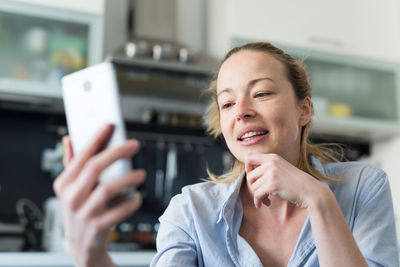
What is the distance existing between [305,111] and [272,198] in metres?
0.27

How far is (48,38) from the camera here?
2.60 metres

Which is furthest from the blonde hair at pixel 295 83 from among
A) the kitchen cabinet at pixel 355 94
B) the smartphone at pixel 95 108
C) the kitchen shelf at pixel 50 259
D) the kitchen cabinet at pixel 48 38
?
the kitchen cabinet at pixel 355 94

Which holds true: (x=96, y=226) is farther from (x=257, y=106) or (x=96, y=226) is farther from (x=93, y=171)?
(x=257, y=106)

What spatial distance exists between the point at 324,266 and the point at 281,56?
1.85ft

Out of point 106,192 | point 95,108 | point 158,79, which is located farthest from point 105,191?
point 158,79

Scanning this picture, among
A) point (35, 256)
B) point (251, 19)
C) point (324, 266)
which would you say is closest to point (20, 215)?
point (35, 256)

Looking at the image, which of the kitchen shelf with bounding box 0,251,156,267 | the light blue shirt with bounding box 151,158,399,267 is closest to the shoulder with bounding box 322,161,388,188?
the light blue shirt with bounding box 151,158,399,267

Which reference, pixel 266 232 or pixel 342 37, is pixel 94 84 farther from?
pixel 342 37

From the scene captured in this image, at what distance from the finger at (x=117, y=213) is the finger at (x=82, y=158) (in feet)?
0.19

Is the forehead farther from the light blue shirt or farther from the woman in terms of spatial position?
the light blue shirt

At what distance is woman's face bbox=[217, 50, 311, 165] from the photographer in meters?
1.11

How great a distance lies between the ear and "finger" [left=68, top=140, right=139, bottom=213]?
2.67 ft

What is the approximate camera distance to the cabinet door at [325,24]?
2760 millimetres

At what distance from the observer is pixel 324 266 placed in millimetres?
910
